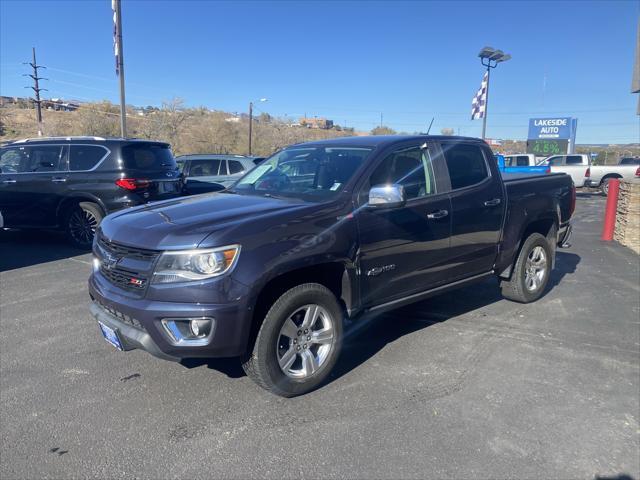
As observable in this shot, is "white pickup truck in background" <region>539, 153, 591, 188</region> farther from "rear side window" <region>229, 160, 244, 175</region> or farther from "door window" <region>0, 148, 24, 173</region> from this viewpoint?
"door window" <region>0, 148, 24, 173</region>

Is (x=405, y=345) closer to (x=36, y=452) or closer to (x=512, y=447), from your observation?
(x=512, y=447)

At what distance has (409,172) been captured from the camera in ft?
14.0

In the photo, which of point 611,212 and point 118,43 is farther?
point 118,43

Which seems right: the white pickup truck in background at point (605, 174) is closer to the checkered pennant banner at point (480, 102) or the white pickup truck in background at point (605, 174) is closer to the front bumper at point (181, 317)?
the checkered pennant banner at point (480, 102)

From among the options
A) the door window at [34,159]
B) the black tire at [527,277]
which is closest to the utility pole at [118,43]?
the door window at [34,159]

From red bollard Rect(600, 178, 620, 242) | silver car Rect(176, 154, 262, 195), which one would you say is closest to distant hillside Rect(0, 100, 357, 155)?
silver car Rect(176, 154, 262, 195)

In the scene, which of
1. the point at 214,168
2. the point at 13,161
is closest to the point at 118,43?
the point at 214,168

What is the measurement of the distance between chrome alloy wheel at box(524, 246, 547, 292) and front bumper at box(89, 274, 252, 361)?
150 inches

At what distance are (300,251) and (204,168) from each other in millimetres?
9806

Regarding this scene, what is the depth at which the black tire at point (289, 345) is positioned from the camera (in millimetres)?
3230

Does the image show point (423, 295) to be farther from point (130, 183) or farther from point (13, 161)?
point (13, 161)

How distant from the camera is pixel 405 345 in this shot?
446cm

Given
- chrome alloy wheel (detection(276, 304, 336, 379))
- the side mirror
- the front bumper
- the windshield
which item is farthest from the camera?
the windshield

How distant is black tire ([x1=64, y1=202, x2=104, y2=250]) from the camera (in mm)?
8406
